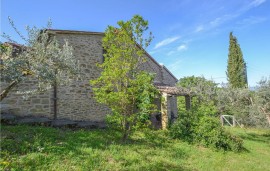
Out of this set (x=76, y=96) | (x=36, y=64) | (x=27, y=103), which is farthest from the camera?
(x=76, y=96)

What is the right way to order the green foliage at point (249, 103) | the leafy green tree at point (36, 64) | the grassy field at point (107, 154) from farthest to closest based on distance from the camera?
1. the green foliage at point (249, 103)
2. the grassy field at point (107, 154)
3. the leafy green tree at point (36, 64)

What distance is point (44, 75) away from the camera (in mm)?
5688

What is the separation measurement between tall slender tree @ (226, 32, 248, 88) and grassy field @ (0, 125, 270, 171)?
19.1 meters

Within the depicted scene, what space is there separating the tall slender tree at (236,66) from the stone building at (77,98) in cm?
1835

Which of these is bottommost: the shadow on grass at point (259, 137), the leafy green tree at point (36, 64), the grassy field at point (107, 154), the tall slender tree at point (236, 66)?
the shadow on grass at point (259, 137)

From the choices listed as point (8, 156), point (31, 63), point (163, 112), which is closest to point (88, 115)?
point (163, 112)

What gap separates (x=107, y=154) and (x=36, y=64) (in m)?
4.10

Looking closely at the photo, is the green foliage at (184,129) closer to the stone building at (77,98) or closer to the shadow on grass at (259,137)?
the stone building at (77,98)

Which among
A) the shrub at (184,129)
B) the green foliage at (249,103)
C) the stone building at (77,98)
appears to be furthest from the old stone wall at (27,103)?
the green foliage at (249,103)

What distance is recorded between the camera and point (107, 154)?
780 centimetres

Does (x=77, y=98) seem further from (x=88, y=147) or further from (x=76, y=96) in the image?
(x=88, y=147)

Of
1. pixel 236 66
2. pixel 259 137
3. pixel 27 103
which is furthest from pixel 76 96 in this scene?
pixel 236 66

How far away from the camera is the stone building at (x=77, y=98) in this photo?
1193 centimetres

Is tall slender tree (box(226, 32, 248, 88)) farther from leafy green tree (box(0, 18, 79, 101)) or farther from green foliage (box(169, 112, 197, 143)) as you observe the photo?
leafy green tree (box(0, 18, 79, 101))
